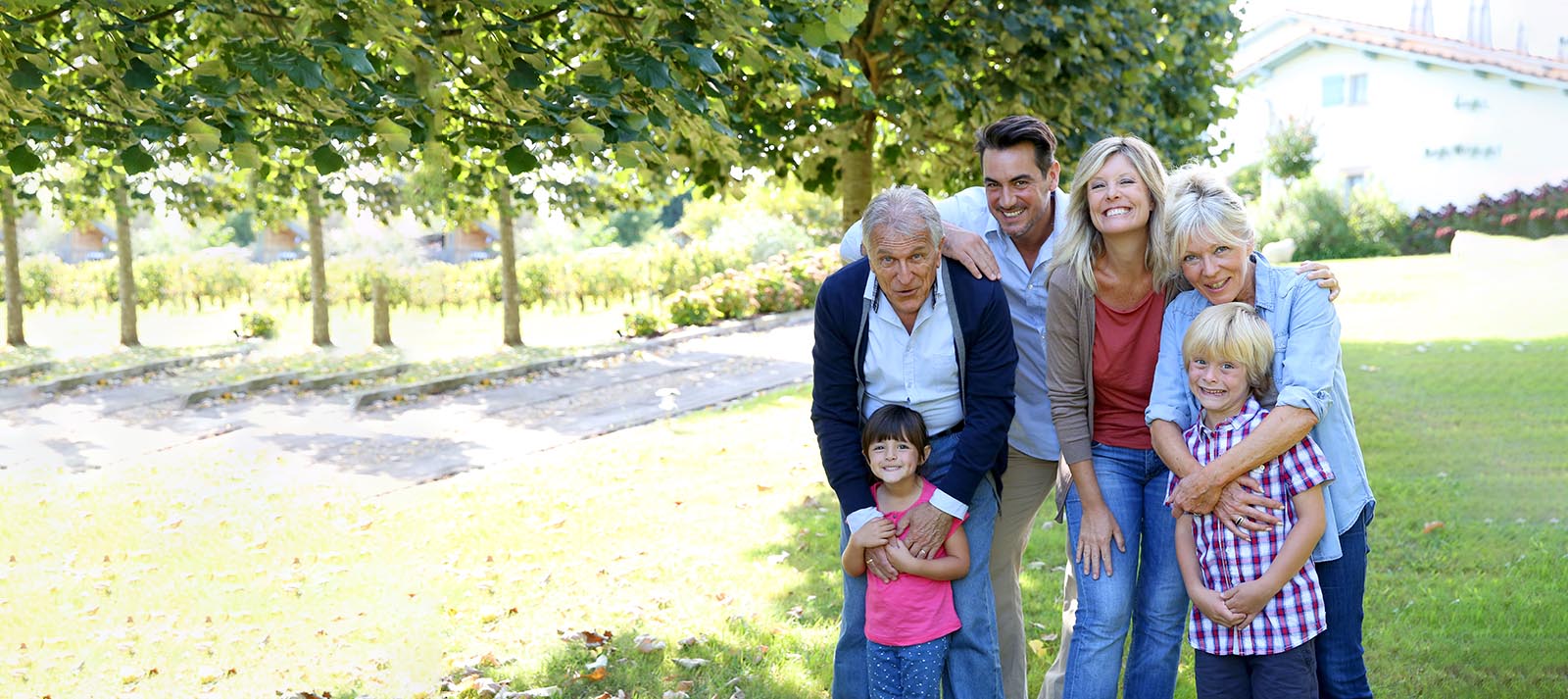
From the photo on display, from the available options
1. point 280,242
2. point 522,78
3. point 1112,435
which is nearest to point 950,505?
point 1112,435

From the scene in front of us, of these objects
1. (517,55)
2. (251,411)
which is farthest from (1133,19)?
(251,411)

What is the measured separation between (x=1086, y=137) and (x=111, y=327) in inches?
983

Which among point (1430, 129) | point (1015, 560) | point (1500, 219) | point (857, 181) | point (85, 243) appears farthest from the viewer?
point (85, 243)

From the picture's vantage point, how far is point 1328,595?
3467mm

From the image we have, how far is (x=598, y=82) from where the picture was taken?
451 cm

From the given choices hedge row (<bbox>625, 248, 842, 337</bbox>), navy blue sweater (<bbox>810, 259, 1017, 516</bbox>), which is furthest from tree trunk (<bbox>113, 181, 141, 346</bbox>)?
navy blue sweater (<bbox>810, 259, 1017, 516</bbox>)

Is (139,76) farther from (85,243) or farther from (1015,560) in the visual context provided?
(85,243)

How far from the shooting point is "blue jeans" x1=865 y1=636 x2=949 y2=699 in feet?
12.1

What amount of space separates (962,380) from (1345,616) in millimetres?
1269

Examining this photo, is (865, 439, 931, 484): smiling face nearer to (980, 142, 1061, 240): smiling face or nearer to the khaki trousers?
the khaki trousers

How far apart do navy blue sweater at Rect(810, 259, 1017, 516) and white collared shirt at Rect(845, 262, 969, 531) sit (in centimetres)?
3

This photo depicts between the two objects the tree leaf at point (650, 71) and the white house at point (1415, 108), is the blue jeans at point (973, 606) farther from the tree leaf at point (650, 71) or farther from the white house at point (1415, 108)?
the white house at point (1415, 108)

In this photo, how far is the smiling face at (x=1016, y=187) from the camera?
371 centimetres

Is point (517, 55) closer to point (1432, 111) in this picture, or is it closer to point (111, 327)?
point (111, 327)
